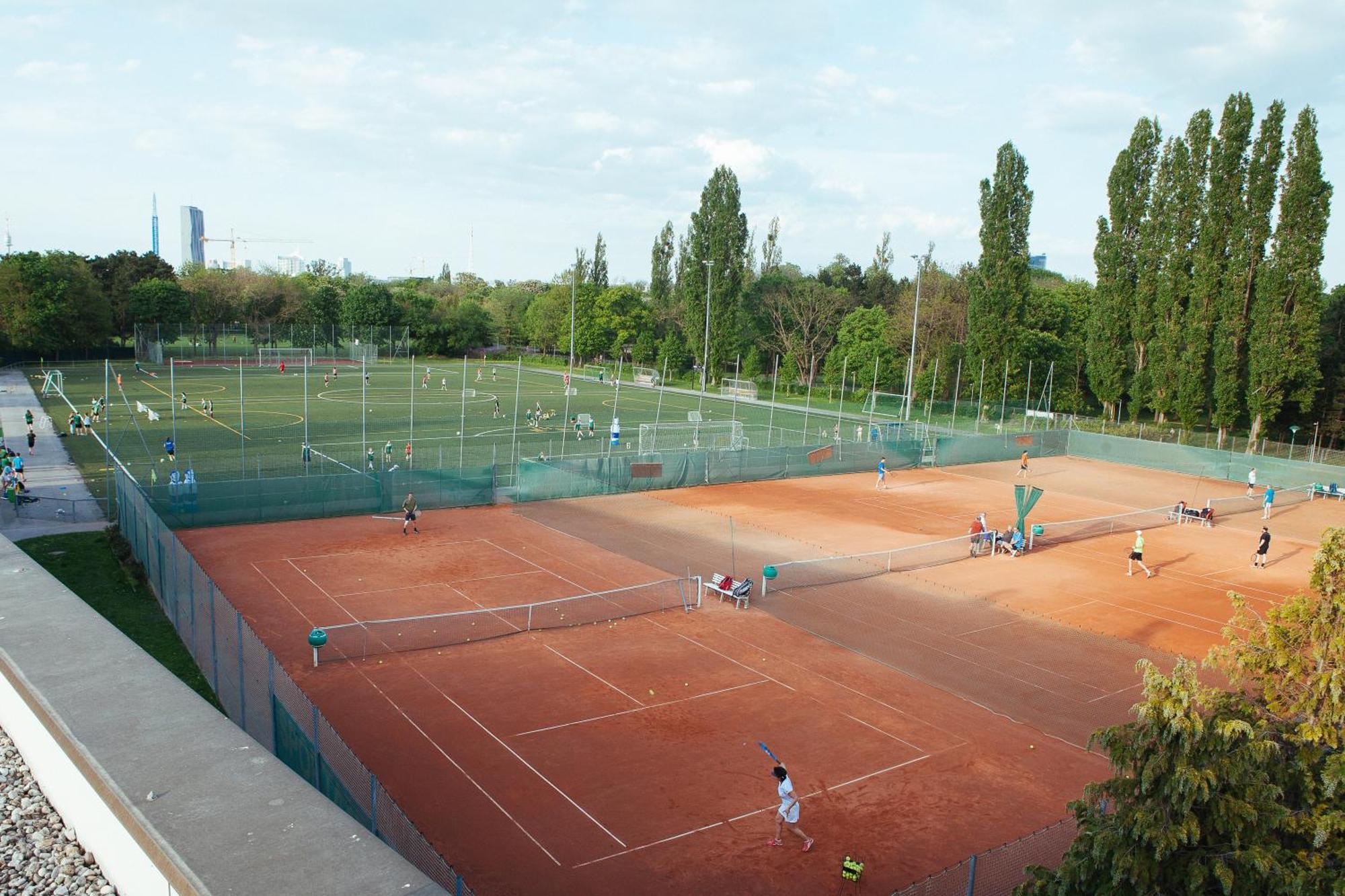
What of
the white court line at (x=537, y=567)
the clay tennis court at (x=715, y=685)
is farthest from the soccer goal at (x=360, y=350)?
the white court line at (x=537, y=567)

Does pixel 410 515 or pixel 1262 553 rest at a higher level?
pixel 1262 553

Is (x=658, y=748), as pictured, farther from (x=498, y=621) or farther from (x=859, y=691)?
(x=498, y=621)

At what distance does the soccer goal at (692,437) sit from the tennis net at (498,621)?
18.9 m

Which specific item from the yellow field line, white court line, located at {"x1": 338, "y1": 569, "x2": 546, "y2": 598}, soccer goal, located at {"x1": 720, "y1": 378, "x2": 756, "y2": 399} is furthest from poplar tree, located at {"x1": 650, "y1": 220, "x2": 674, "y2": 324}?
white court line, located at {"x1": 338, "y1": 569, "x2": 546, "y2": 598}

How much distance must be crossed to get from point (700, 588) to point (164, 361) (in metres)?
81.1

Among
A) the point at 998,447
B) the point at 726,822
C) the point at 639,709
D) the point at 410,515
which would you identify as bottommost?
the point at 726,822

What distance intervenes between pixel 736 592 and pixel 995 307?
4791 centimetres

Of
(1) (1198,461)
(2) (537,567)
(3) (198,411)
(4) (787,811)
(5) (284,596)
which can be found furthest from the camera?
(3) (198,411)

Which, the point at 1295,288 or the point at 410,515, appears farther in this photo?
the point at 1295,288

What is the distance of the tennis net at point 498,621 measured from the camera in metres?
20.1

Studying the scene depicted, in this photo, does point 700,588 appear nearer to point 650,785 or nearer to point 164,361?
point 650,785

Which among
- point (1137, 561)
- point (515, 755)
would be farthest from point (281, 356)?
point (515, 755)

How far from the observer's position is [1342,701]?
8367 millimetres

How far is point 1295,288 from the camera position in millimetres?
53531
